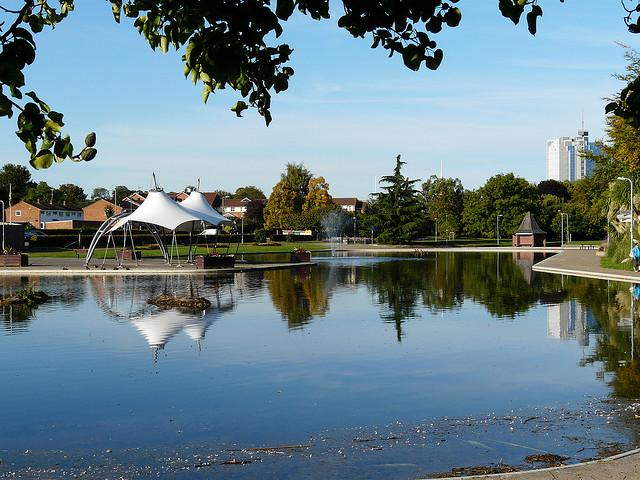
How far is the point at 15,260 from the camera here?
4738cm

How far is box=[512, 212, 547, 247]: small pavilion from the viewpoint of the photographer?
92.4m

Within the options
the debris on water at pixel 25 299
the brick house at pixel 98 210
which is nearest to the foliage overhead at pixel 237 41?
the debris on water at pixel 25 299

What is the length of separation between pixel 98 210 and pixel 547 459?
124m

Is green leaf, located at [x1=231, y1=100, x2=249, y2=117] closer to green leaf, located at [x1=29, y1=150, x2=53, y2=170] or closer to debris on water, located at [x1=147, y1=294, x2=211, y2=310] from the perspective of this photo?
green leaf, located at [x1=29, y1=150, x2=53, y2=170]

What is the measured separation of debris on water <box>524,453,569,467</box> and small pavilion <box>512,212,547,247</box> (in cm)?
→ 8653

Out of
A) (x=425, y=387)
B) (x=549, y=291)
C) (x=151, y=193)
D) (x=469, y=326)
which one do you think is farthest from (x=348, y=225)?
(x=425, y=387)

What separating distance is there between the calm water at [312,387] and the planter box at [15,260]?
2369 centimetres

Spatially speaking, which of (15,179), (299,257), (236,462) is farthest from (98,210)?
(236,462)

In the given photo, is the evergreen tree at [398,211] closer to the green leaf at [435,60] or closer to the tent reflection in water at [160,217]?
the tent reflection in water at [160,217]

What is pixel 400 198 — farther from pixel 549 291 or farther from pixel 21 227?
pixel 549 291

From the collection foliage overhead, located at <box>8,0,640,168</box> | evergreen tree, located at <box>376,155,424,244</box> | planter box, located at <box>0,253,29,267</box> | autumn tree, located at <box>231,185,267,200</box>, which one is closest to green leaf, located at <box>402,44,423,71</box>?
foliage overhead, located at <box>8,0,640,168</box>

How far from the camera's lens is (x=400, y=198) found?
91.4m

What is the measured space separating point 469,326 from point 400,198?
2826 inches

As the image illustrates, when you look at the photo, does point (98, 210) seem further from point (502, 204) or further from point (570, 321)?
point (570, 321)
